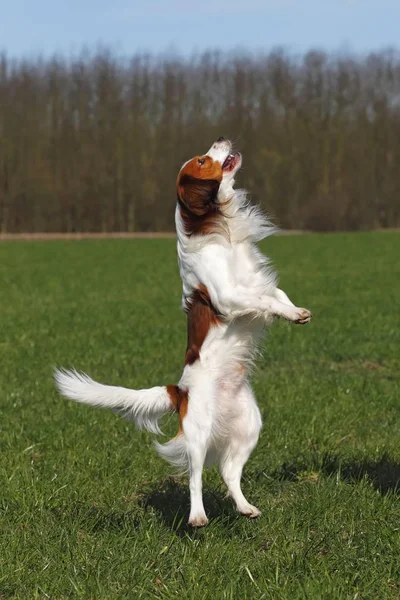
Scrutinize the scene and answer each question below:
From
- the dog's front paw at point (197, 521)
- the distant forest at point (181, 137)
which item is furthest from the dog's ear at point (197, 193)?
the distant forest at point (181, 137)

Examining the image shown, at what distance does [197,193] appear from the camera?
3848mm

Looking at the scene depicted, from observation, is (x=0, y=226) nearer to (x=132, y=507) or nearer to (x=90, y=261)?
(x=90, y=261)

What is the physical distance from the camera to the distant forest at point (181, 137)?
52.1 metres

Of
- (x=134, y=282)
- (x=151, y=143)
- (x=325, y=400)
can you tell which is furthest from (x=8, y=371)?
(x=151, y=143)

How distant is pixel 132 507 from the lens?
4.22m

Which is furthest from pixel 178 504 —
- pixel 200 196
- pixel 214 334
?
pixel 200 196

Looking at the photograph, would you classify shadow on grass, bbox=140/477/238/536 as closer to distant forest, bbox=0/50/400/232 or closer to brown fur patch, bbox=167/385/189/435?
brown fur patch, bbox=167/385/189/435

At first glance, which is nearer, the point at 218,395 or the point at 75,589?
the point at 75,589

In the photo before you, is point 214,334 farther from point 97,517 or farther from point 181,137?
point 181,137

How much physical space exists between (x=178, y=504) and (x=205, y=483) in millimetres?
362

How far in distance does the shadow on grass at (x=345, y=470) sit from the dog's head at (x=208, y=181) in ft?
5.36

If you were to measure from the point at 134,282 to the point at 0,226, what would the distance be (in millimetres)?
34524

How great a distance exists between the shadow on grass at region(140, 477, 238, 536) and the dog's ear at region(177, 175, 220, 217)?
4.72ft

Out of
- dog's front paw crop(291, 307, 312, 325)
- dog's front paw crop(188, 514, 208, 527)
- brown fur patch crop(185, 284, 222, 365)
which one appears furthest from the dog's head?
dog's front paw crop(188, 514, 208, 527)
